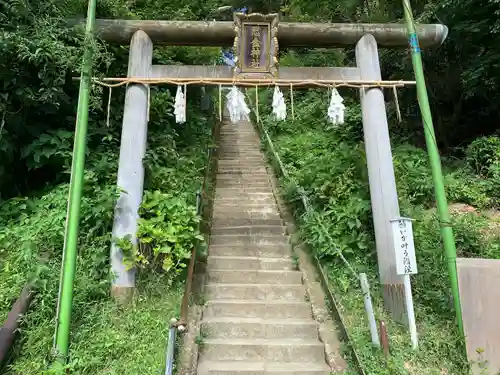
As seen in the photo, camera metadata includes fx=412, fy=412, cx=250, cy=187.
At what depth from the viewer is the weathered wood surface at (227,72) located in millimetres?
6574

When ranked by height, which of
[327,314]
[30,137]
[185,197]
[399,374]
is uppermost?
[30,137]

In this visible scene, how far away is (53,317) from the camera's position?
5.06 metres

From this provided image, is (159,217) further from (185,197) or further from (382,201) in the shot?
(382,201)

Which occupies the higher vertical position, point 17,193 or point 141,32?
point 141,32

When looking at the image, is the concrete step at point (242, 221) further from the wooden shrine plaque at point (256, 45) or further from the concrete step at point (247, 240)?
the wooden shrine plaque at point (256, 45)

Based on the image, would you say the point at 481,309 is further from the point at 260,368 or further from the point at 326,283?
the point at 260,368

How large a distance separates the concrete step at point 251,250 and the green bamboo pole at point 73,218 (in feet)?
9.01

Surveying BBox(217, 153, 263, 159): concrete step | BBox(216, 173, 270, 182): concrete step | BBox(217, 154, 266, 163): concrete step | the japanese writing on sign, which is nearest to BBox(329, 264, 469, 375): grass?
the japanese writing on sign

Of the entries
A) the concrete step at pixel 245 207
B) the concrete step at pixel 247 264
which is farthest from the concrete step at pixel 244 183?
the concrete step at pixel 247 264

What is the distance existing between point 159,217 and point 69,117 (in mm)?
2645

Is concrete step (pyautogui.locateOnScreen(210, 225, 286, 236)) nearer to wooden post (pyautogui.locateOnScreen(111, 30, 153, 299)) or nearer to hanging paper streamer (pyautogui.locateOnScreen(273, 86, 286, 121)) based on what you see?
wooden post (pyautogui.locateOnScreen(111, 30, 153, 299))

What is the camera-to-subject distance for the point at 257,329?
5633 millimetres

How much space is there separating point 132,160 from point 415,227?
4.78m

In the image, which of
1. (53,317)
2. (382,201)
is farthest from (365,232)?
(53,317)
